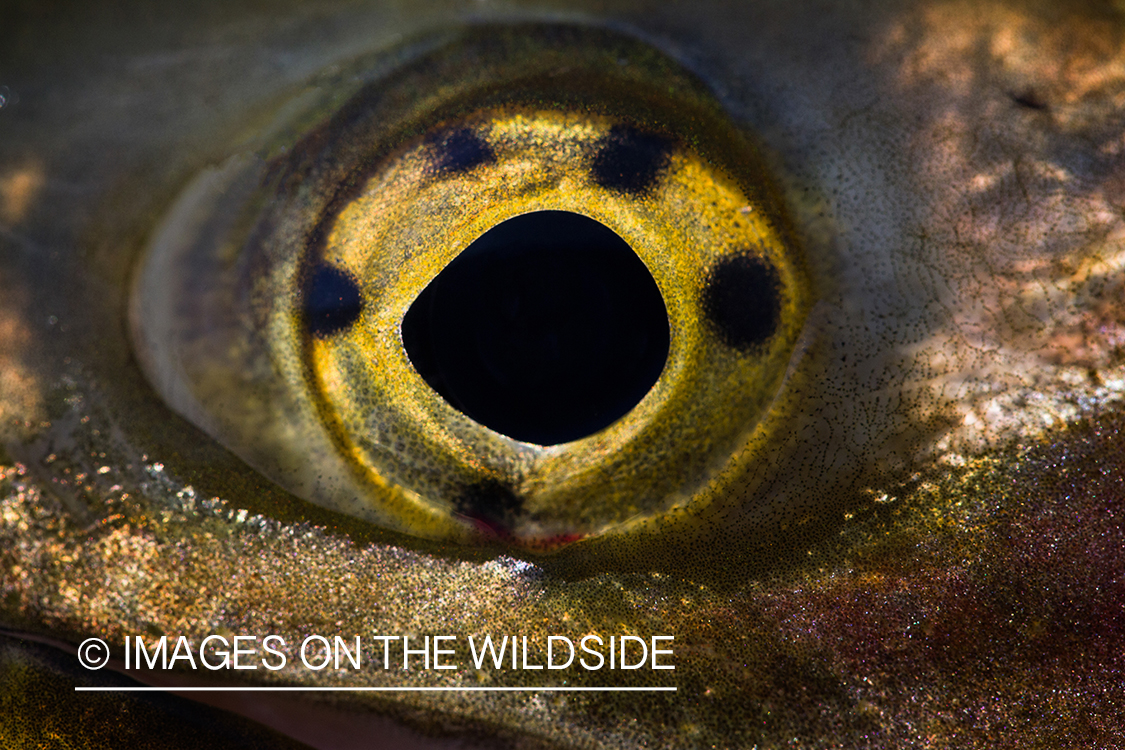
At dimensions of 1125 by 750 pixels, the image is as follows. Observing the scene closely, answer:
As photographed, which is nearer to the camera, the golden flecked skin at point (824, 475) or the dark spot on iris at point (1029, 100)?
the golden flecked skin at point (824, 475)

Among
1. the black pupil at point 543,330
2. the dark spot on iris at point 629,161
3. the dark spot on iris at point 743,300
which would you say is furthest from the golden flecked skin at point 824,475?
the black pupil at point 543,330

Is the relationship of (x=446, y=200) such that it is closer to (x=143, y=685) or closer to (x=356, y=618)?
(x=356, y=618)

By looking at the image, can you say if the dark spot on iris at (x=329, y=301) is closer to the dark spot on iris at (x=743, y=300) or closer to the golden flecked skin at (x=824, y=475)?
the golden flecked skin at (x=824, y=475)

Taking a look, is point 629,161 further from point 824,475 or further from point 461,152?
point 824,475

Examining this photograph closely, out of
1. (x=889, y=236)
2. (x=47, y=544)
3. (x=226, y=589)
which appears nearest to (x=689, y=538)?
(x=889, y=236)

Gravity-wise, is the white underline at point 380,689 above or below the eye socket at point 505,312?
below

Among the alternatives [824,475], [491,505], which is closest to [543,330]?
[491,505]

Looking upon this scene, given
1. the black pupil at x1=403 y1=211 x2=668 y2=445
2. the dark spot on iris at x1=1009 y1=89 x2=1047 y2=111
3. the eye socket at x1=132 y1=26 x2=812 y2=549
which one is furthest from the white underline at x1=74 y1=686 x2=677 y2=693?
the dark spot on iris at x1=1009 y1=89 x2=1047 y2=111
